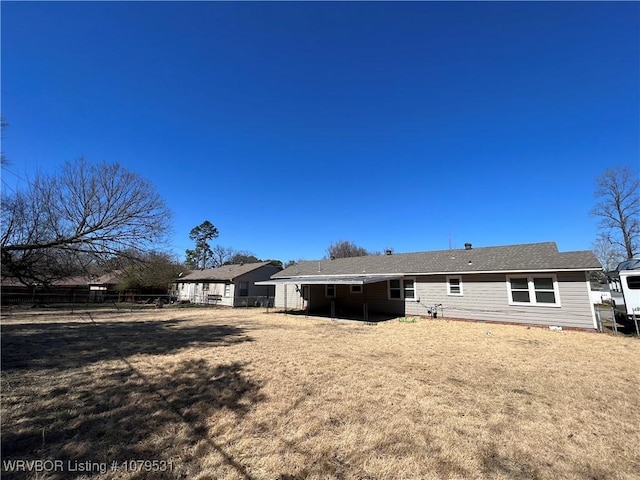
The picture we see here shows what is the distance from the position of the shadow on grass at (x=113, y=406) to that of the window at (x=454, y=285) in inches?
485

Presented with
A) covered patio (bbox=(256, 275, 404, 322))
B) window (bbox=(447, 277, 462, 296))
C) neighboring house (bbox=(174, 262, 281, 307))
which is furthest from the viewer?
neighboring house (bbox=(174, 262, 281, 307))

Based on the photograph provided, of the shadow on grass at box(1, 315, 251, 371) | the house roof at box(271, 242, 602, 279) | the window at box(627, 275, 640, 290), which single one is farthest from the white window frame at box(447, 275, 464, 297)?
the shadow on grass at box(1, 315, 251, 371)

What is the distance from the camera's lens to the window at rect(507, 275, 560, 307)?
499 inches

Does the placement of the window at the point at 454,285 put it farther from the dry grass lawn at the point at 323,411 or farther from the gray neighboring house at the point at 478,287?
the dry grass lawn at the point at 323,411

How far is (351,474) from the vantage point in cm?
308

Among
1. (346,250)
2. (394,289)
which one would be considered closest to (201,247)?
(346,250)

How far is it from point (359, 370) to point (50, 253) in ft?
47.4

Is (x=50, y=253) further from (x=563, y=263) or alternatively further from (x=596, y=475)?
(x=563, y=263)

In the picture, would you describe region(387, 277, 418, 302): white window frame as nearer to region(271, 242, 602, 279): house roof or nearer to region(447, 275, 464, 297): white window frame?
region(271, 242, 602, 279): house roof

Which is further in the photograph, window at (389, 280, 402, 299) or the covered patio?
window at (389, 280, 402, 299)

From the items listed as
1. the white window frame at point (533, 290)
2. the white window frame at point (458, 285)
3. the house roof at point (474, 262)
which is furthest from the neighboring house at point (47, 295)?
the white window frame at point (533, 290)

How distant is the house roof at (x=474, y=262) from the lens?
41.4 feet

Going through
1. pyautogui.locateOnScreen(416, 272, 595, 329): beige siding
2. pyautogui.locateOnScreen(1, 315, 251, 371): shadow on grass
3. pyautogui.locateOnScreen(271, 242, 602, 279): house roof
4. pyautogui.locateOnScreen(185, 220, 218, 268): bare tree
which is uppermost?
pyautogui.locateOnScreen(185, 220, 218, 268): bare tree

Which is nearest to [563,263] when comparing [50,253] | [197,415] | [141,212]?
[197,415]
